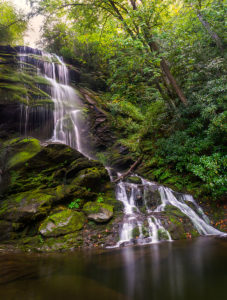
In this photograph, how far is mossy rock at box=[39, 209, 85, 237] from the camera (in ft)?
17.4

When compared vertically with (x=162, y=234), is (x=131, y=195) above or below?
above

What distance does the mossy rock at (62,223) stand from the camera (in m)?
5.30

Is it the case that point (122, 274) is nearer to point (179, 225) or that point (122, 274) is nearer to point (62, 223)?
point (62, 223)

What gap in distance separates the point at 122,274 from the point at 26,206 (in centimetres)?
400

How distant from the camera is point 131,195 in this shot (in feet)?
24.9

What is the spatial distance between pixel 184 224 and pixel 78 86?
13.0 metres

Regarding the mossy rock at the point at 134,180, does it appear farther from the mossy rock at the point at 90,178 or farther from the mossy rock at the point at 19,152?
the mossy rock at the point at 19,152

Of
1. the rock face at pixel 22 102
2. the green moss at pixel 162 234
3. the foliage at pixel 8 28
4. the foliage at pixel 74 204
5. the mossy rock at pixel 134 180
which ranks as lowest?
the green moss at pixel 162 234

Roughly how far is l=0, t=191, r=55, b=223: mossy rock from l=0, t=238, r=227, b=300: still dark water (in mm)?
1332

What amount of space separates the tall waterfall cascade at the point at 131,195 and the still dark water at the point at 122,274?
1014 millimetres

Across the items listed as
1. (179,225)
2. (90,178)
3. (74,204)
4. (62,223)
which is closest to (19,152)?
(90,178)

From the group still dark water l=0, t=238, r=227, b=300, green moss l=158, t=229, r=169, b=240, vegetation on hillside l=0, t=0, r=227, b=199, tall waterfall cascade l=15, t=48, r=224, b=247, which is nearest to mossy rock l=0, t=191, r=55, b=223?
still dark water l=0, t=238, r=227, b=300

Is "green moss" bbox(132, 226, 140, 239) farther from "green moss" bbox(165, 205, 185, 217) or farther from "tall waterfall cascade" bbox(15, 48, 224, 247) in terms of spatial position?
"green moss" bbox(165, 205, 185, 217)

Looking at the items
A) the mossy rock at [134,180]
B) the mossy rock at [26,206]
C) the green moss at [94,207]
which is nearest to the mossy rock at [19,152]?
the mossy rock at [26,206]
